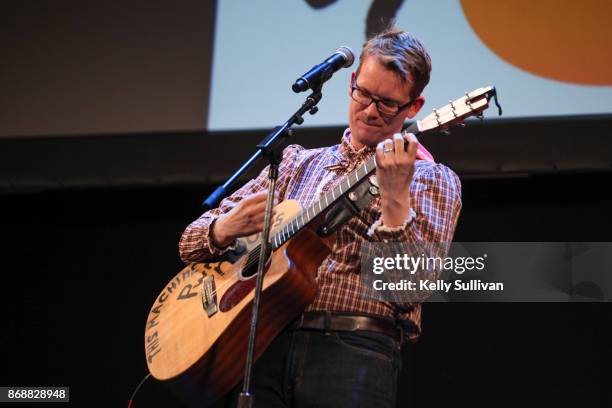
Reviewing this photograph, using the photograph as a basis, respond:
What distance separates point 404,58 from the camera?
2.07 meters

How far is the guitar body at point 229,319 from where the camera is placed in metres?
1.87

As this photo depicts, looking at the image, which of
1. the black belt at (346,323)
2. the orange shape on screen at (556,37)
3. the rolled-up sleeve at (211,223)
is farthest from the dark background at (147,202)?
the black belt at (346,323)

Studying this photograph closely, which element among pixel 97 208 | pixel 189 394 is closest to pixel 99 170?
pixel 97 208

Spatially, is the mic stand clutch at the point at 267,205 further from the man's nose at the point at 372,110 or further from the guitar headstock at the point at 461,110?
the guitar headstock at the point at 461,110

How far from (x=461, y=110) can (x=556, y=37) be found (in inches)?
48.3

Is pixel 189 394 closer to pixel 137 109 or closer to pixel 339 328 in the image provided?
pixel 339 328

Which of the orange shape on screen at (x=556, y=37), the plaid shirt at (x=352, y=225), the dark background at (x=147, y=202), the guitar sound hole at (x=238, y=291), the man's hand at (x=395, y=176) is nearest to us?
the man's hand at (x=395, y=176)

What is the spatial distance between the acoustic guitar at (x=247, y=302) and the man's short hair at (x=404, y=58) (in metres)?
0.20

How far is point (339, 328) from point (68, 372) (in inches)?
96.9

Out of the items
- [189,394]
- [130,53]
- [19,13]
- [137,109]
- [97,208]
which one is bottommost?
[189,394]

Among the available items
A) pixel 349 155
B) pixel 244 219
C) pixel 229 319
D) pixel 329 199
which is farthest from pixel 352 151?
pixel 229 319

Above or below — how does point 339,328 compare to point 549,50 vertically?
below

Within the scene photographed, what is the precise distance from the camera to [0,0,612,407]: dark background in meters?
3.15

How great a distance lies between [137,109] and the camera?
11.3ft
